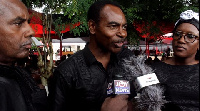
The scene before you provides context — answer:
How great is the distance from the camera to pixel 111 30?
178 cm

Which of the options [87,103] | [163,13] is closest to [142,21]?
[163,13]

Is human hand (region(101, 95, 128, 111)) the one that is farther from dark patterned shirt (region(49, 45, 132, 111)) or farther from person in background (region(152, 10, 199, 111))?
person in background (region(152, 10, 199, 111))

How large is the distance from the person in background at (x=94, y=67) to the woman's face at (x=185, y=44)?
45 centimetres

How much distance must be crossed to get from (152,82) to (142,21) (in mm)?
6374

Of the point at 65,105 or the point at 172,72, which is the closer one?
the point at 65,105

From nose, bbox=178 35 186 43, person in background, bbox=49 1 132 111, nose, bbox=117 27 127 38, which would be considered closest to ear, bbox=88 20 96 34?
person in background, bbox=49 1 132 111

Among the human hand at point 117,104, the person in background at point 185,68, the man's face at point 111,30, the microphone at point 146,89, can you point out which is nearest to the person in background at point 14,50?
the human hand at point 117,104

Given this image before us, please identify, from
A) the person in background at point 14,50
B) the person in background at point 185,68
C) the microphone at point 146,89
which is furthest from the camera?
the person in background at point 185,68

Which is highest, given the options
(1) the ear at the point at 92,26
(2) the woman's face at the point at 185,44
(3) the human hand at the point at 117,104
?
(1) the ear at the point at 92,26

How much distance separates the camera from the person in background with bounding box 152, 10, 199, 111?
1.66 meters

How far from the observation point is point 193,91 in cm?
165

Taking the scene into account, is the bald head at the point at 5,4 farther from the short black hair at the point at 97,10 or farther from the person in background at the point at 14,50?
the short black hair at the point at 97,10

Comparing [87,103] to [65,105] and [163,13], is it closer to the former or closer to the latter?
[65,105]

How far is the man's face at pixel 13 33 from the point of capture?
42.2 inches
